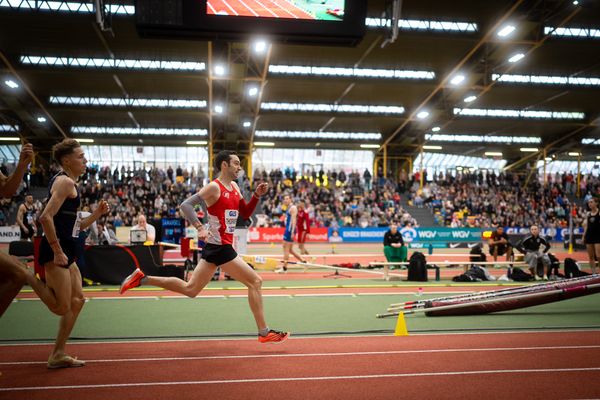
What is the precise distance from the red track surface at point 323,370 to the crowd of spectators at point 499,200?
28.7 m

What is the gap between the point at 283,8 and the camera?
11742 mm

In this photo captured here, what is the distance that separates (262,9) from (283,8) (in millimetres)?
439

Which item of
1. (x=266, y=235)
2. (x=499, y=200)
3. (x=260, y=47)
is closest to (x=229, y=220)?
(x=260, y=47)

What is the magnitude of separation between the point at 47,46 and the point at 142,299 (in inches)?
784

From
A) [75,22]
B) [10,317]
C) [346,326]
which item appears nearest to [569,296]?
[346,326]

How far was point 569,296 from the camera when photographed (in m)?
8.08

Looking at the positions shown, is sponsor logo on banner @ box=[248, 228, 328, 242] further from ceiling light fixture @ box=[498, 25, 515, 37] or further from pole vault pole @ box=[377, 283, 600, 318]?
pole vault pole @ box=[377, 283, 600, 318]

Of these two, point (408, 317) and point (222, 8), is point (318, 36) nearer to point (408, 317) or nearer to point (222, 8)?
point (222, 8)

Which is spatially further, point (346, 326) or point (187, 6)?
point (187, 6)

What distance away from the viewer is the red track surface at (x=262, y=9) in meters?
11.7

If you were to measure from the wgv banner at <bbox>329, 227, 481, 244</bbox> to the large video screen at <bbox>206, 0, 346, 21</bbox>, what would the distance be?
17.4 m

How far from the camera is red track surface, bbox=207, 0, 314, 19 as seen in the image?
11656 millimetres

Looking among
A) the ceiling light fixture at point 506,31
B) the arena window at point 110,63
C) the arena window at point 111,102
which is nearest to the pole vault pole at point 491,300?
the ceiling light fixture at point 506,31

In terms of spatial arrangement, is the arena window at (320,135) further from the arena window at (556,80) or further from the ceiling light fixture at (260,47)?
the ceiling light fixture at (260,47)
